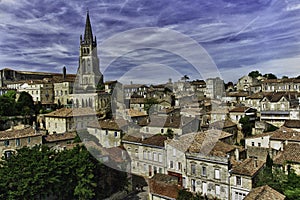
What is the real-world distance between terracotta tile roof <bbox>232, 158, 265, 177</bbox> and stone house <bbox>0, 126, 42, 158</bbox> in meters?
17.0

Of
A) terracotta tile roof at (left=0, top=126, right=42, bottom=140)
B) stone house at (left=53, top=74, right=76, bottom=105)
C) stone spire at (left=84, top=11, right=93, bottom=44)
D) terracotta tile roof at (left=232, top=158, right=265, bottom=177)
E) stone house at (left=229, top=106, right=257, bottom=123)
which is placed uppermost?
stone spire at (left=84, top=11, right=93, bottom=44)

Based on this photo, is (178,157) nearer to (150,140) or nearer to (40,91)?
(150,140)

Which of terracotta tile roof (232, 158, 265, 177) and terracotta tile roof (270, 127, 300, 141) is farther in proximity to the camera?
terracotta tile roof (270, 127, 300, 141)

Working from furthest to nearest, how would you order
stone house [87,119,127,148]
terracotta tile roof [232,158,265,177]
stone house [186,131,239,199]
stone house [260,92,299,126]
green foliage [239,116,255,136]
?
stone house [260,92,299,126] → green foliage [239,116,255,136] → stone house [87,119,127,148] → stone house [186,131,239,199] → terracotta tile roof [232,158,265,177]

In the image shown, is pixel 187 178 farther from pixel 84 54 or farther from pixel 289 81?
pixel 84 54

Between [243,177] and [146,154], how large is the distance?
8.81 meters

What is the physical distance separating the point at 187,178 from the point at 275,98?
21243 mm

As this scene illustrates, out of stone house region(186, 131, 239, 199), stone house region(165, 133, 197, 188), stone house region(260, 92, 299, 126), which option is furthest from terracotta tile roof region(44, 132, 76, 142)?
stone house region(260, 92, 299, 126)

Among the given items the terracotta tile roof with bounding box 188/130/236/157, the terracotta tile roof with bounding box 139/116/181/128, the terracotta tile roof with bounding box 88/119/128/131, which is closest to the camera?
the terracotta tile roof with bounding box 188/130/236/157

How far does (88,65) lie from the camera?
181ft

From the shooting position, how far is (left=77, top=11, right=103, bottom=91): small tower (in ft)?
152

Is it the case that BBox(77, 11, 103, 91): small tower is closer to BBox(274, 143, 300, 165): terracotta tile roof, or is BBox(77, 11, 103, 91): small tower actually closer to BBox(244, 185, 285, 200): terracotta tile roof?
BBox(274, 143, 300, 165): terracotta tile roof

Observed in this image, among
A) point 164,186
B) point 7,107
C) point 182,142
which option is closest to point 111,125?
point 182,142

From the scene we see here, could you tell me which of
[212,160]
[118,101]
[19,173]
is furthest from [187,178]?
[118,101]
